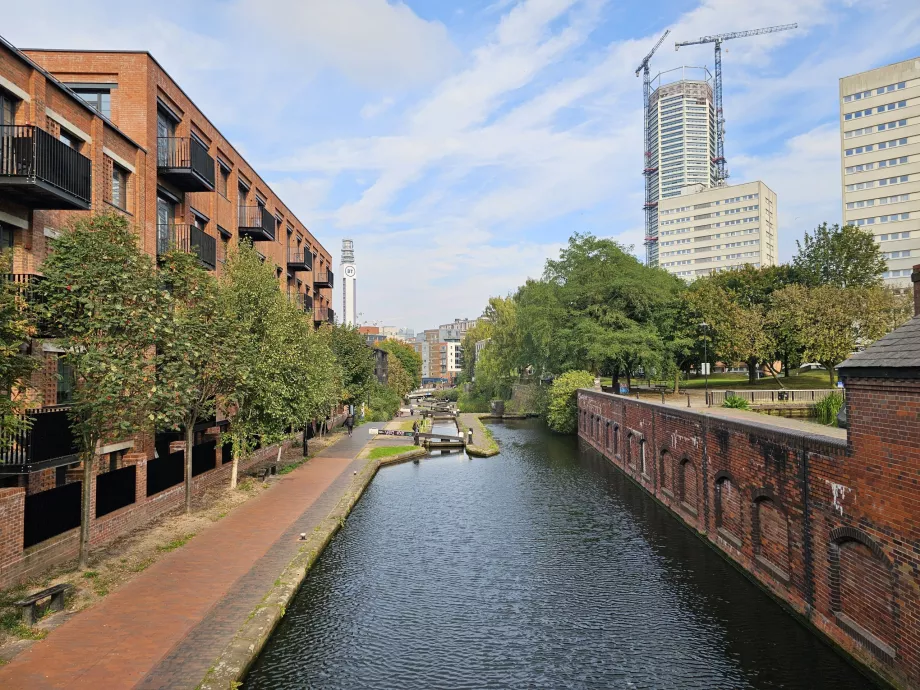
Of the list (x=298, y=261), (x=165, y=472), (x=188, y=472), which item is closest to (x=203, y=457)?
(x=165, y=472)

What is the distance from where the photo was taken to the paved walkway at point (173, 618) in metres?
8.41

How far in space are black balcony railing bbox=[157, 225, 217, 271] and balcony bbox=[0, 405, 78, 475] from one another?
8.49 meters

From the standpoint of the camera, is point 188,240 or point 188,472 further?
point 188,240

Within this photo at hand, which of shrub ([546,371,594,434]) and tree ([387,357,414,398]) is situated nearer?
shrub ([546,371,594,434])

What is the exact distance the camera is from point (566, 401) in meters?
44.7

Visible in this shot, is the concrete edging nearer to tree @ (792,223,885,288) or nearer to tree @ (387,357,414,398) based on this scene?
tree @ (792,223,885,288)

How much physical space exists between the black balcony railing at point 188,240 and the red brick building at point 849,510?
59.5 feet

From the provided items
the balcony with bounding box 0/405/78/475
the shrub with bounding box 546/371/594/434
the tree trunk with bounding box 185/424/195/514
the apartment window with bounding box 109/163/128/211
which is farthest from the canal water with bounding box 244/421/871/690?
the shrub with bounding box 546/371/594/434

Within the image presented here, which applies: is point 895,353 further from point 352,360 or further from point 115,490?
point 352,360

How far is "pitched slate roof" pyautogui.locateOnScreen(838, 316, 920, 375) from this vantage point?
8.38 meters

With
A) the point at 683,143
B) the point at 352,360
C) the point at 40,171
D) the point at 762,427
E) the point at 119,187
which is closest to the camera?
the point at 40,171

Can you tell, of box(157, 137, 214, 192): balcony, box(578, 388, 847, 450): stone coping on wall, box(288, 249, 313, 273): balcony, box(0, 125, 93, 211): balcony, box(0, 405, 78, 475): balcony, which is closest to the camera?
box(578, 388, 847, 450): stone coping on wall

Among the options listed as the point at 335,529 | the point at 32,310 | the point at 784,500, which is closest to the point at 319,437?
the point at 335,529

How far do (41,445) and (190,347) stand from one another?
11.8 feet
